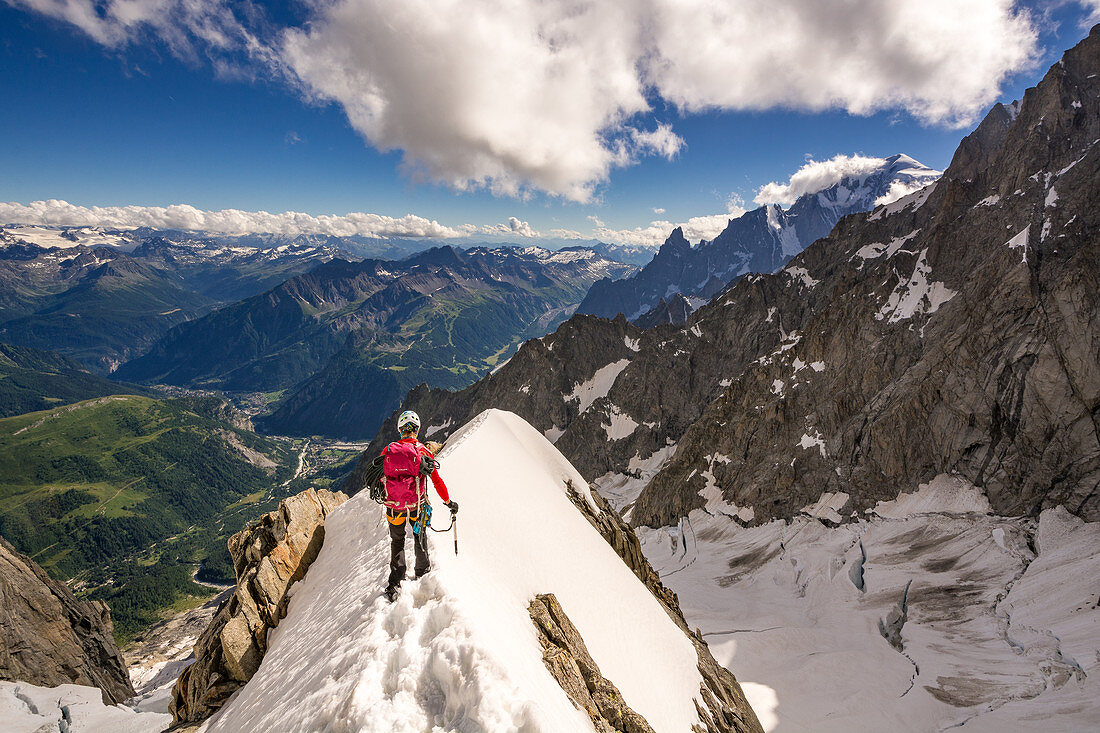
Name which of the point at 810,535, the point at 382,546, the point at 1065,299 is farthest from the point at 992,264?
the point at 382,546

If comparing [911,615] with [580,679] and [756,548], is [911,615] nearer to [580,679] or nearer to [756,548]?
[756,548]

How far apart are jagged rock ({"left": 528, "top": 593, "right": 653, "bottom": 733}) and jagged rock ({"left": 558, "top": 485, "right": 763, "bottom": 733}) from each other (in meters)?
0.23

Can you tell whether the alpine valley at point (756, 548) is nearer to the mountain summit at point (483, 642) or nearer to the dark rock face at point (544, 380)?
the mountain summit at point (483, 642)

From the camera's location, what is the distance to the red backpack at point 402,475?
A: 1049 centimetres

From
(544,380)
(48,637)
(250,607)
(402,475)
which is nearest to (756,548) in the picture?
(250,607)

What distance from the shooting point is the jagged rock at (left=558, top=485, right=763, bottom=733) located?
18.1m

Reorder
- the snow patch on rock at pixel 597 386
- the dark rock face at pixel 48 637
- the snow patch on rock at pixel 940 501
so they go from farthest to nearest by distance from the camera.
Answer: the snow patch on rock at pixel 597 386 → the snow patch on rock at pixel 940 501 → the dark rock face at pixel 48 637

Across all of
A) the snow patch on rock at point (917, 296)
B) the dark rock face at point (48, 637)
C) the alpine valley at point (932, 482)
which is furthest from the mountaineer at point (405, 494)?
the snow patch on rock at point (917, 296)

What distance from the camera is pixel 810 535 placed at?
7419 centimetres

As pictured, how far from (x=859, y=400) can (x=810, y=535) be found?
2838 centimetres

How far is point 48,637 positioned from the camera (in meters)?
31.2

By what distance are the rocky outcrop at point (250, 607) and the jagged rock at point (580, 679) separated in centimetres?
868

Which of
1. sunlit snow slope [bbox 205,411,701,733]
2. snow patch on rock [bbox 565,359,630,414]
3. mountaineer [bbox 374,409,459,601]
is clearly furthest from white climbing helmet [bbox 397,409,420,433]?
snow patch on rock [bbox 565,359,630,414]

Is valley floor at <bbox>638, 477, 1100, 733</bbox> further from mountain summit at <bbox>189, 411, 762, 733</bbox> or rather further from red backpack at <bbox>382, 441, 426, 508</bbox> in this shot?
red backpack at <bbox>382, 441, 426, 508</bbox>
